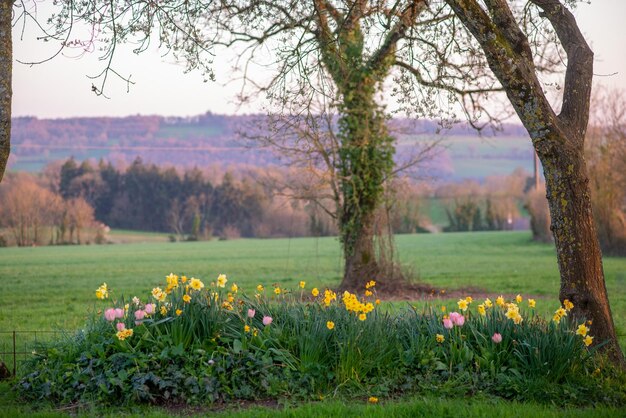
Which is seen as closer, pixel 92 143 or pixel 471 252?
pixel 471 252

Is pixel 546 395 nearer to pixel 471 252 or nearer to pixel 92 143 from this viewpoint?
pixel 471 252

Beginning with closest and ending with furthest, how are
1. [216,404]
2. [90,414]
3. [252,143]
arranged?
1. [90,414]
2. [216,404]
3. [252,143]

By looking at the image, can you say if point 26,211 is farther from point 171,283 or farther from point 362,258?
point 171,283

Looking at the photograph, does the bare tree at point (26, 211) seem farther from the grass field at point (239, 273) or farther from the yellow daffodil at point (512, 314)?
the yellow daffodil at point (512, 314)

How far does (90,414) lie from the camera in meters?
6.15

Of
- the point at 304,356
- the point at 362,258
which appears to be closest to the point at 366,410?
the point at 304,356

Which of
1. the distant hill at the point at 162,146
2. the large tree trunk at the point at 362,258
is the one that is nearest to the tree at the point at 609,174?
the large tree trunk at the point at 362,258

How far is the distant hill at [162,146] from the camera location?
314ft

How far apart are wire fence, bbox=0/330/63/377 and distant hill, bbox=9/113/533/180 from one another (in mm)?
76006

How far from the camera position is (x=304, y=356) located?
700 cm

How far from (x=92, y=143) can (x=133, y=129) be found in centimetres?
703

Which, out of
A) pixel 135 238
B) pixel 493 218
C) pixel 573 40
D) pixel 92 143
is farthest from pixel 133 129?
pixel 573 40

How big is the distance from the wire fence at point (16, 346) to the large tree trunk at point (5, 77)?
2.07 m

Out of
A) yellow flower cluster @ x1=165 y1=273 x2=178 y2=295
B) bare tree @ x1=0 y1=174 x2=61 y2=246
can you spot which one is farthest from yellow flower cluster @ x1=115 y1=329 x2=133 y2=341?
bare tree @ x1=0 y1=174 x2=61 y2=246
